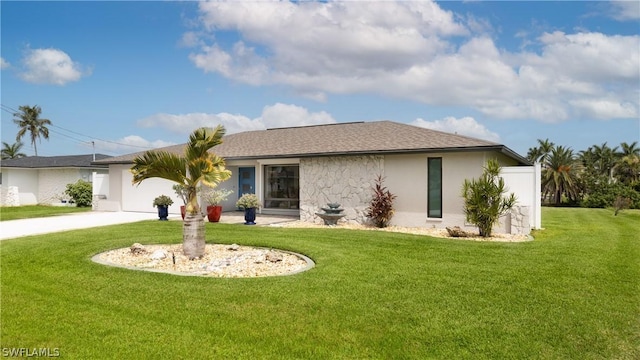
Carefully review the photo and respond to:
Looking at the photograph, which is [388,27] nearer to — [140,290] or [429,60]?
[429,60]

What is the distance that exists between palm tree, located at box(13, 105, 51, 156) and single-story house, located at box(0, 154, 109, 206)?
87.8 feet

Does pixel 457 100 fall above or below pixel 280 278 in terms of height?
above

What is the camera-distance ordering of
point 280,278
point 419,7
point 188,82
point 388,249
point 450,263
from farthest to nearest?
point 188,82
point 419,7
point 388,249
point 450,263
point 280,278

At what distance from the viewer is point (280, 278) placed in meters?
7.01

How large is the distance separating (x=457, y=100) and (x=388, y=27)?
8.54m

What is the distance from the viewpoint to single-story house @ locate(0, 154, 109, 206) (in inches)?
1156

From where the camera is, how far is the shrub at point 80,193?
27078 millimetres

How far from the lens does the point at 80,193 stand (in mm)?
27094

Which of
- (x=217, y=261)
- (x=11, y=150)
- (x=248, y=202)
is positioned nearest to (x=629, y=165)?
(x=248, y=202)

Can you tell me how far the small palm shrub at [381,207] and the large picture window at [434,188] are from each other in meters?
1.35

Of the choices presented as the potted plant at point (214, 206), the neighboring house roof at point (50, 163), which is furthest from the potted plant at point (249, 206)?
the neighboring house roof at point (50, 163)

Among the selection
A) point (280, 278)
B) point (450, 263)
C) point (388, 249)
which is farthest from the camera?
point (388, 249)

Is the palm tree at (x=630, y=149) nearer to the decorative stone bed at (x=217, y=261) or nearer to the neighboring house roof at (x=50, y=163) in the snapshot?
the decorative stone bed at (x=217, y=261)

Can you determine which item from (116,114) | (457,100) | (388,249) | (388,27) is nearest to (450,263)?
(388,249)
